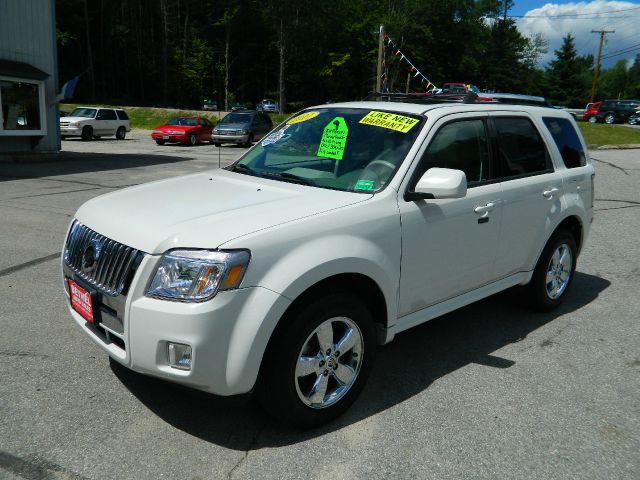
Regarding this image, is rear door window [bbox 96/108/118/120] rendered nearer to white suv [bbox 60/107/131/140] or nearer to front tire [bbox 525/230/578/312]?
white suv [bbox 60/107/131/140]

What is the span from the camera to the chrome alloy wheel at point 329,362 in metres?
3.07

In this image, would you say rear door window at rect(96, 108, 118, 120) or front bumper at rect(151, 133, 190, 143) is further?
rear door window at rect(96, 108, 118, 120)

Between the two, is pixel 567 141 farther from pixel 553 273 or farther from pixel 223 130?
pixel 223 130

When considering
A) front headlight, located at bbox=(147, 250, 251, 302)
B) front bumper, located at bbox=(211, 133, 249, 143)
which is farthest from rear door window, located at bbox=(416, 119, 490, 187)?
front bumper, located at bbox=(211, 133, 249, 143)

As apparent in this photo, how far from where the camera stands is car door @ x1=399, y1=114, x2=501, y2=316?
356cm

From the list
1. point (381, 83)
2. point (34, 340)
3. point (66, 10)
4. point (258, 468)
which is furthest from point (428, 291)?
point (66, 10)

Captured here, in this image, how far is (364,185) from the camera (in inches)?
140

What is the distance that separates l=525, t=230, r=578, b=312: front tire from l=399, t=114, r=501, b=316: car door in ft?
2.93

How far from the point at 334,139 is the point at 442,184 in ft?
3.21

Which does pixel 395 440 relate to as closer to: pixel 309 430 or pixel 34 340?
pixel 309 430

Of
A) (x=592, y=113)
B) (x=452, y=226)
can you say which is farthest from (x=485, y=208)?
(x=592, y=113)

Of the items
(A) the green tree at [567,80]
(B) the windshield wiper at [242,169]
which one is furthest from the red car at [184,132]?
(A) the green tree at [567,80]

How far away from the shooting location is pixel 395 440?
3105mm

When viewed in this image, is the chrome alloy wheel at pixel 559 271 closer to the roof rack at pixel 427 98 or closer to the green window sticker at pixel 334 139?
the roof rack at pixel 427 98
